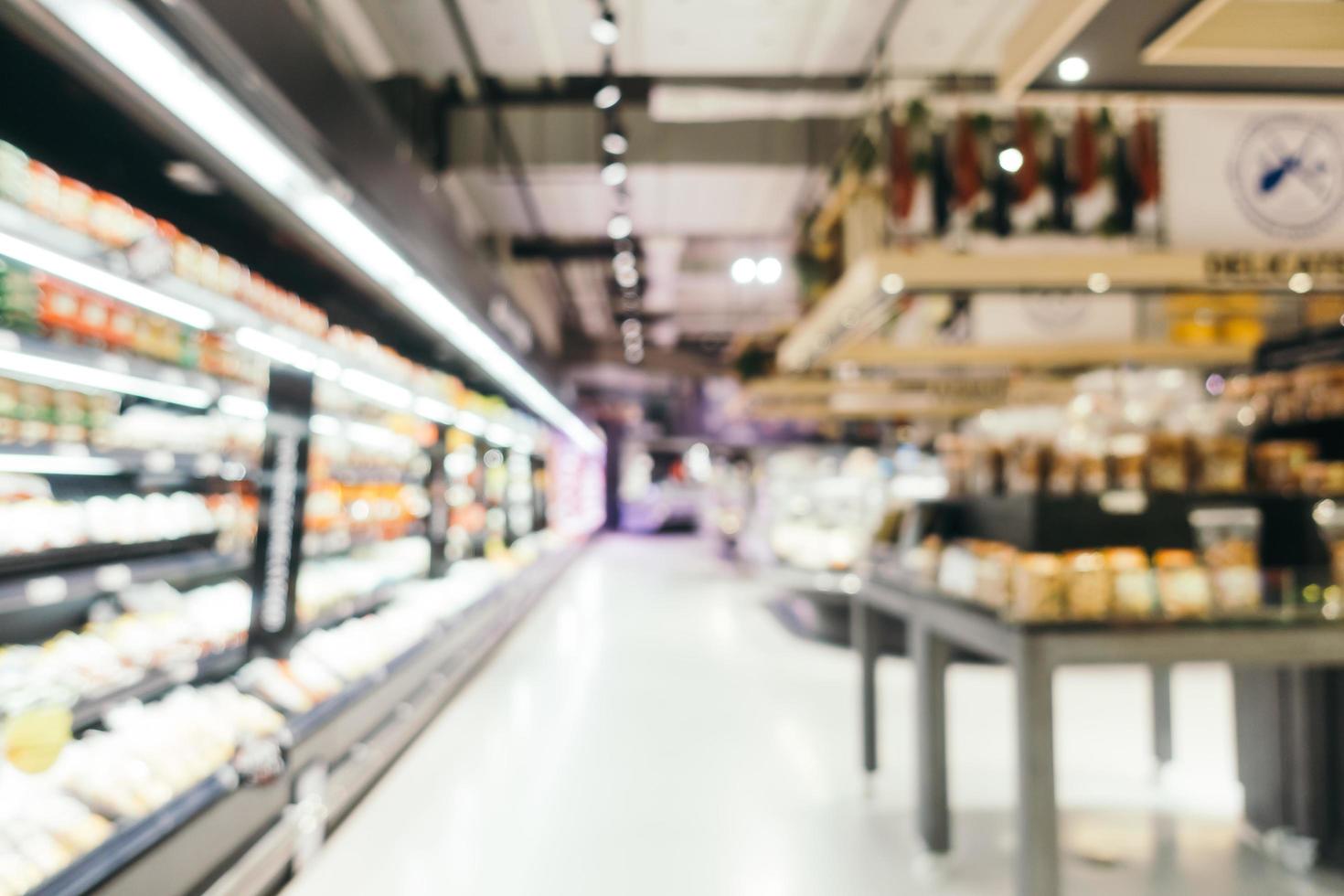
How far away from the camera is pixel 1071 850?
8.41ft

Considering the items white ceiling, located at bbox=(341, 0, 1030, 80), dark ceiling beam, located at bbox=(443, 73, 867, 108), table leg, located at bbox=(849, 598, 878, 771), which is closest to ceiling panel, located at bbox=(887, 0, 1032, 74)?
white ceiling, located at bbox=(341, 0, 1030, 80)

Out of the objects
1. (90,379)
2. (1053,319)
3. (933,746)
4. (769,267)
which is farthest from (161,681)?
(769,267)

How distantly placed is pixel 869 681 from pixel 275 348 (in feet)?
9.02

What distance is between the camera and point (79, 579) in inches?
91.7

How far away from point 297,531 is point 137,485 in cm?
73

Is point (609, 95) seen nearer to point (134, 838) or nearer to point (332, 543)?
point (332, 543)

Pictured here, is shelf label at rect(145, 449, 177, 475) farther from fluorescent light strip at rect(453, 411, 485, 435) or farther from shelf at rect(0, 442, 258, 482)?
fluorescent light strip at rect(453, 411, 485, 435)

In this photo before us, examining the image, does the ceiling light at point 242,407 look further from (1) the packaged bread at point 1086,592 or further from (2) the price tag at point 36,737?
(1) the packaged bread at point 1086,592

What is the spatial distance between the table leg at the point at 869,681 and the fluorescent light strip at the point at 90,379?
280 centimetres

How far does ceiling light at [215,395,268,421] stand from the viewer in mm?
2961

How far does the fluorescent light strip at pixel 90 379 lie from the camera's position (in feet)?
6.63

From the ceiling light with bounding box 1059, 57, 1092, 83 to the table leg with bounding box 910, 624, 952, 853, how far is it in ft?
5.68

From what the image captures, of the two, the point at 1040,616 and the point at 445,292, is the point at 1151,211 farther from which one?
the point at 445,292

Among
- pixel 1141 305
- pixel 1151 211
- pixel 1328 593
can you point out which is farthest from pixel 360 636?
pixel 1141 305
